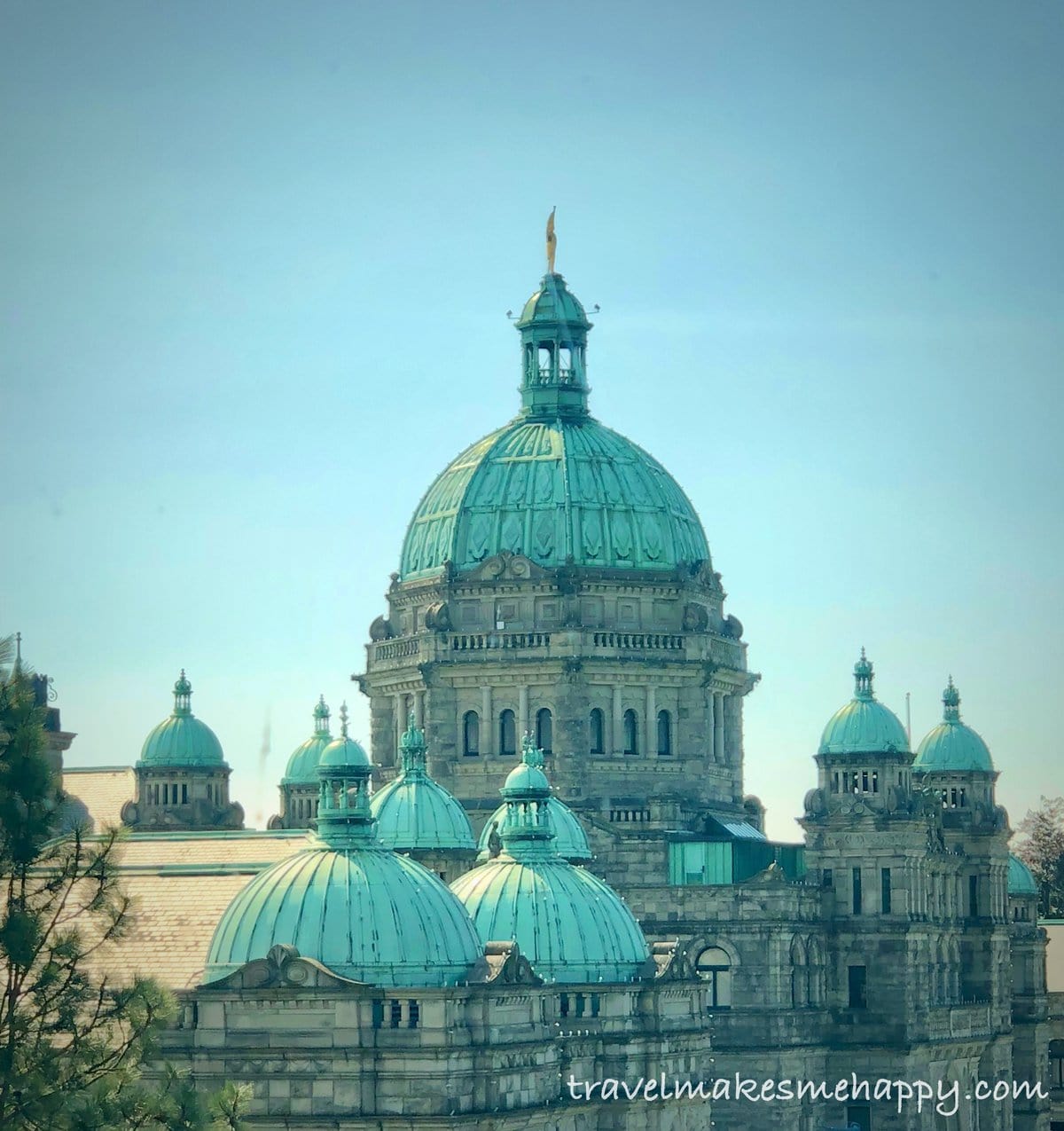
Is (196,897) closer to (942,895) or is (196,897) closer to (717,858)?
(717,858)

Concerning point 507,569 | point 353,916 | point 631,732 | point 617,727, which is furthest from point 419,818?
point 353,916

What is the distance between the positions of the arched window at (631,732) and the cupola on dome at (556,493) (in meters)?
6.29

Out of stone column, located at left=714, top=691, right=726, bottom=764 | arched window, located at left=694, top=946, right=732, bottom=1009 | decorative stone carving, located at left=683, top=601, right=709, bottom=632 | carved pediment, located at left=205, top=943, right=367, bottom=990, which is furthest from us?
stone column, located at left=714, top=691, right=726, bottom=764

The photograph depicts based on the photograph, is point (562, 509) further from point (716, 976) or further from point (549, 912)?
point (549, 912)

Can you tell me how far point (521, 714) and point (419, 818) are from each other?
19403mm

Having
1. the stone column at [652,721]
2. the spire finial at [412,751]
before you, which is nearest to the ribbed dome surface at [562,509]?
the stone column at [652,721]

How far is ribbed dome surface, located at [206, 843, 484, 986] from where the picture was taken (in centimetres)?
12638

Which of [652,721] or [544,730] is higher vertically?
[652,721]

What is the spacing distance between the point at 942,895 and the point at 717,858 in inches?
570

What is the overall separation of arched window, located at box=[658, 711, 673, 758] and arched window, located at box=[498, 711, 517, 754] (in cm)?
610

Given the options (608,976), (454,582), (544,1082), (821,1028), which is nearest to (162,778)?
(454,582)

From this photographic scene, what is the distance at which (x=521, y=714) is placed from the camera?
179m

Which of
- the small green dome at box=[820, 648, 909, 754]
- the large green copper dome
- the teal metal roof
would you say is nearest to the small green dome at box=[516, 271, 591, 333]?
the large green copper dome

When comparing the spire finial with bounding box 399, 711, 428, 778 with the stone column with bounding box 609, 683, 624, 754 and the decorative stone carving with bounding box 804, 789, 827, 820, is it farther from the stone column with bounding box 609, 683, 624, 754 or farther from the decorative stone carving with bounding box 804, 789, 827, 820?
the decorative stone carving with bounding box 804, 789, 827, 820
